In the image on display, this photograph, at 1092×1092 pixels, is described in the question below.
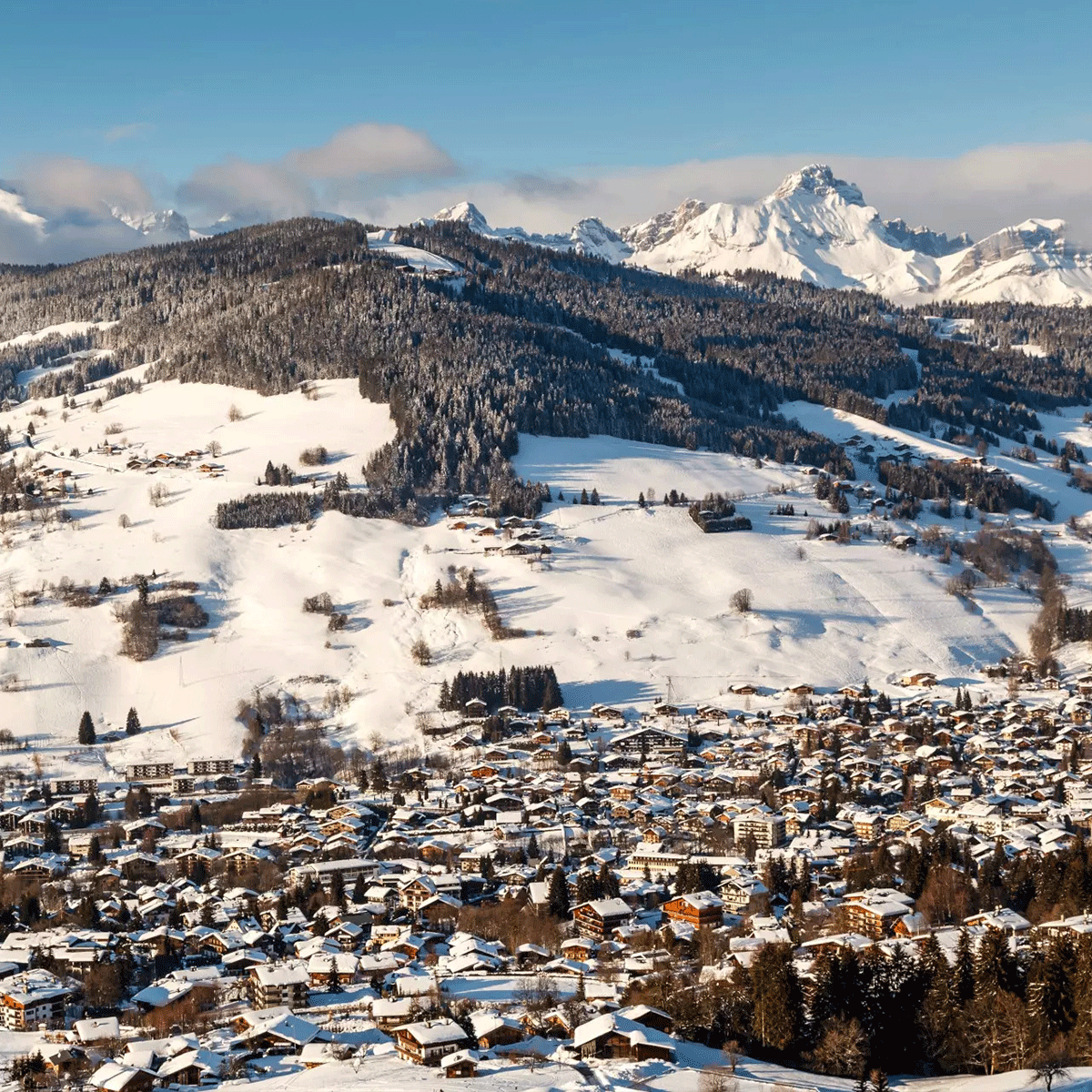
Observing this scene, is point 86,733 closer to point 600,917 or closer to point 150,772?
point 150,772

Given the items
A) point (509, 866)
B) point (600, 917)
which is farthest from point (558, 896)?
point (509, 866)

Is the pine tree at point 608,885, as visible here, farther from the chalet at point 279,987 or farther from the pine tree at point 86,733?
the pine tree at point 86,733

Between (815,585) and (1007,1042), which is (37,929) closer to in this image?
(1007,1042)

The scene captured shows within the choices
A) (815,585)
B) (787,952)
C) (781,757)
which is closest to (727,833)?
(781,757)

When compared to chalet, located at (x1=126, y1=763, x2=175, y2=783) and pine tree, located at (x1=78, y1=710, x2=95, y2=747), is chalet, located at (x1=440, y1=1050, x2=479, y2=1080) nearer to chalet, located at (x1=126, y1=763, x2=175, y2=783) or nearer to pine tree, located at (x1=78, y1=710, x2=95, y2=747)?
chalet, located at (x1=126, y1=763, x2=175, y2=783)

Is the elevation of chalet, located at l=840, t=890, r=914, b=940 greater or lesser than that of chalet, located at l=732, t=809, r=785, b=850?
greater

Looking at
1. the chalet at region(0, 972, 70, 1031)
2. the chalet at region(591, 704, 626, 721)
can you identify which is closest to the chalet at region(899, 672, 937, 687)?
the chalet at region(591, 704, 626, 721)
